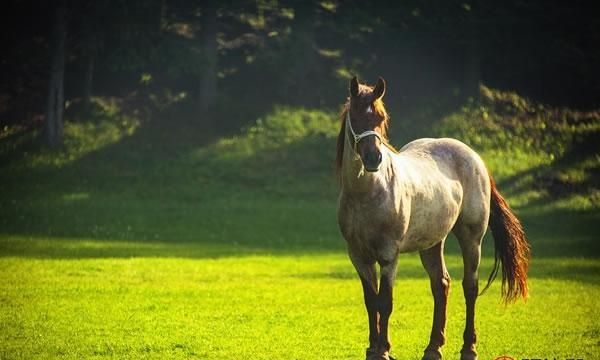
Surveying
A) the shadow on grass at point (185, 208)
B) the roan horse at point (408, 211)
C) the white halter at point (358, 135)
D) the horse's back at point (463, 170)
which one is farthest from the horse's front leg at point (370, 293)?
the shadow on grass at point (185, 208)

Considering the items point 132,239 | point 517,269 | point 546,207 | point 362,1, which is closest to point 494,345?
point 517,269

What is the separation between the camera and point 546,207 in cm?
2884

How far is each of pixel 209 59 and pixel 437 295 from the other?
2616cm

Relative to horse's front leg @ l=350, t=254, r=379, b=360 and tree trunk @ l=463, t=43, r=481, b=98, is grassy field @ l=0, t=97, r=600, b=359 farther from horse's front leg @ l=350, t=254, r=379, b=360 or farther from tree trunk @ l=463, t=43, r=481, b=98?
tree trunk @ l=463, t=43, r=481, b=98

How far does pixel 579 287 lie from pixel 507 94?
24338 millimetres

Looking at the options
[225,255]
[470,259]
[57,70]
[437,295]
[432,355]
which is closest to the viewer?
[432,355]

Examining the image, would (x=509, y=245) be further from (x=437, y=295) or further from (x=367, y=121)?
(x=367, y=121)

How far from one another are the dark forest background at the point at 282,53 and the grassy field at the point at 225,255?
7.63 ft

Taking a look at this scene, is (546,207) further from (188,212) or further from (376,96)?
(376,96)

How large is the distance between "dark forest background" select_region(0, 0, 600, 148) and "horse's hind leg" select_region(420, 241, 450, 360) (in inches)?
930

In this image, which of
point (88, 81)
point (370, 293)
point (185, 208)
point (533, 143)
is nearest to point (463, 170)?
point (370, 293)

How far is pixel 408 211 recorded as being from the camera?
28.8ft

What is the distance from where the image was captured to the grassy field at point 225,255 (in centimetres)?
1091

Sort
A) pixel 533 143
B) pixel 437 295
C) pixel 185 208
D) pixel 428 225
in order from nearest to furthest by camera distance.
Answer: pixel 428 225, pixel 437 295, pixel 185 208, pixel 533 143
